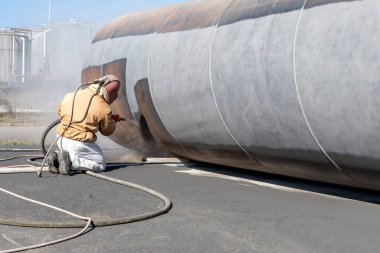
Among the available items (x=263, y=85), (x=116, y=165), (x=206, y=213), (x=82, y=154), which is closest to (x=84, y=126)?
(x=82, y=154)

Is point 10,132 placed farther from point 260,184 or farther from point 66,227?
point 66,227

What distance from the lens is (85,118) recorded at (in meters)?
7.36

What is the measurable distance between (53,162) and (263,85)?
2.57 metres

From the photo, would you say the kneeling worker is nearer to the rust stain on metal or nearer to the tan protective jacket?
the tan protective jacket

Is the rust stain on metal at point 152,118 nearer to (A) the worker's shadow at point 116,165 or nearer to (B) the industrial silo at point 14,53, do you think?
(A) the worker's shadow at point 116,165

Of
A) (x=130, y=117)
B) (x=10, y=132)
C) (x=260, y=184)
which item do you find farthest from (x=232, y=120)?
(x=10, y=132)

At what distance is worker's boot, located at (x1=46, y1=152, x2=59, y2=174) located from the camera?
697cm

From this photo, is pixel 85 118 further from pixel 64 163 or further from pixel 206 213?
pixel 206 213

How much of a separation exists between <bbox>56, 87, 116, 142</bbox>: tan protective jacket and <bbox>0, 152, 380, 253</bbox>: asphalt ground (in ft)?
1.75

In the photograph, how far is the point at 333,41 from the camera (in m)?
5.16

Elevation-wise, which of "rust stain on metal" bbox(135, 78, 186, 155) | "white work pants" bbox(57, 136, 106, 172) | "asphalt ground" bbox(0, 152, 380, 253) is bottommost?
"asphalt ground" bbox(0, 152, 380, 253)

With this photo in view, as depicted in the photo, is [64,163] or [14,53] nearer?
[64,163]

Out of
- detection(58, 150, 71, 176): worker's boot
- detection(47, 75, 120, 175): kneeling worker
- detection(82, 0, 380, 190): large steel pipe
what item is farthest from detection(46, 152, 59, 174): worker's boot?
detection(82, 0, 380, 190): large steel pipe

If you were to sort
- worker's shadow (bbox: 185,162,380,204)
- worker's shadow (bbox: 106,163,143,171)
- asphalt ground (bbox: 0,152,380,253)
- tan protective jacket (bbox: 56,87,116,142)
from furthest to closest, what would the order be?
worker's shadow (bbox: 106,163,143,171)
tan protective jacket (bbox: 56,87,116,142)
worker's shadow (bbox: 185,162,380,204)
asphalt ground (bbox: 0,152,380,253)
